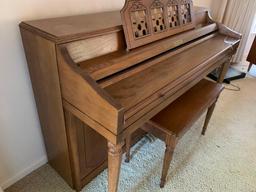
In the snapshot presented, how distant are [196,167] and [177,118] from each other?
1.71 feet

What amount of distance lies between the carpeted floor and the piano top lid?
955mm

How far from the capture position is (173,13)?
4.22ft

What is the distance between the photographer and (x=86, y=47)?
93 centimetres

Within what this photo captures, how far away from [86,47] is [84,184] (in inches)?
34.8

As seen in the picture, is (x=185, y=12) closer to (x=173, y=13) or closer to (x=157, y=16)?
(x=173, y=13)

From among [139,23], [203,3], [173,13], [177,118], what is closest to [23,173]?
[177,118]

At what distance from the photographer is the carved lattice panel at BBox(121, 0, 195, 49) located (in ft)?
3.34

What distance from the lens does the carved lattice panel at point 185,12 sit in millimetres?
1347

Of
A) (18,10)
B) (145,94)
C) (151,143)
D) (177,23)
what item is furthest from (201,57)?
(18,10)

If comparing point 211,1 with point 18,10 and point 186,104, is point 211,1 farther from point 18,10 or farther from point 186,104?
point 18,10

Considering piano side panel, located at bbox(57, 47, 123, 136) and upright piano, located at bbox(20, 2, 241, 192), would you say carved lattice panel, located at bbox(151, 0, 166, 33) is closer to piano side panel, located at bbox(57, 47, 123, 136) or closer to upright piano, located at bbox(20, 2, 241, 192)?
upright piano, located at bbox(20, 2, 241, 192)

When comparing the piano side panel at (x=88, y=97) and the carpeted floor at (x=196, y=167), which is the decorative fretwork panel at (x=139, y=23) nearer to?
the piano side panel at (x=88, y=97)

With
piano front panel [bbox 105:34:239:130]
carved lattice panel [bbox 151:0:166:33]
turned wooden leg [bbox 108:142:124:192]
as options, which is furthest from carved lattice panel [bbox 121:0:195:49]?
turned wooden leg [bbox 108:142:124:192]

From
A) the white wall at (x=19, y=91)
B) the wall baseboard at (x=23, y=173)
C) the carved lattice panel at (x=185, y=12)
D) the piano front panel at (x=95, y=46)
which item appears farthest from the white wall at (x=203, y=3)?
the wall baseboard at (x=23, y=173)
